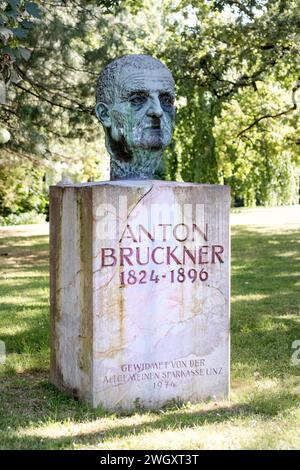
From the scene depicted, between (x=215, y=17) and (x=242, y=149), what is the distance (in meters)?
5.95

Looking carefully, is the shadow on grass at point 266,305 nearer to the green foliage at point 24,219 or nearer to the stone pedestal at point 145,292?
the stone pedestal at point 145,292

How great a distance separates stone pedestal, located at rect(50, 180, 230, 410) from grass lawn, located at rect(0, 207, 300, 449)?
0.19 m

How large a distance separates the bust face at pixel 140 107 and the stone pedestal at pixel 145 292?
0.40 metres

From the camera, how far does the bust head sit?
17.3ft

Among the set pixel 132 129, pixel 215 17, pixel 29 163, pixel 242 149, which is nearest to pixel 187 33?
pixel 215 17

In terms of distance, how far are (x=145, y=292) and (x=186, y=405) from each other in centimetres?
88

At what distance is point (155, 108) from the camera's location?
526 cm

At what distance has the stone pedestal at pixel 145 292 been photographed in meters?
4.90

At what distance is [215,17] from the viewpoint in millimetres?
12875

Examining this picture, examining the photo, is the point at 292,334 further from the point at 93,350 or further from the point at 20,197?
the point at 20,197

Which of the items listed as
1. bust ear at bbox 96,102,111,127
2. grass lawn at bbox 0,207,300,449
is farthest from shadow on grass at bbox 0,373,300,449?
bust ear at bbox 96,102,111,127
